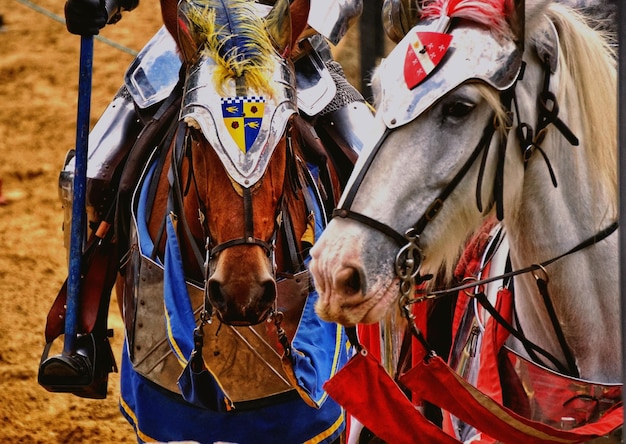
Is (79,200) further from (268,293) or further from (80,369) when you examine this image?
(268,293)

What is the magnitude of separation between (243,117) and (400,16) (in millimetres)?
518

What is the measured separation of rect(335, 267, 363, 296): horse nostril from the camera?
2.53 m

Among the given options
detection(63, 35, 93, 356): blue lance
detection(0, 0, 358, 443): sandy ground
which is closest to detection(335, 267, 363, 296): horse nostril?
detection(63, 35, 93, 356): blue lance

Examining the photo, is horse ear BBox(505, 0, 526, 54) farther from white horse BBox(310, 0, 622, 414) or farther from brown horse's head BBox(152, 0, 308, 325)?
brown horse's head BBox(152, 0, 308, 325)

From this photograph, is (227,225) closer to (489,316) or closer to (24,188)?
(489,316)

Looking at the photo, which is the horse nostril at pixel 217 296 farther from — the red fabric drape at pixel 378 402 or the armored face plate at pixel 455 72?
the armored face plate at pixel 455 72

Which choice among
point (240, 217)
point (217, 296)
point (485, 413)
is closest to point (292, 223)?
point (240, 217)

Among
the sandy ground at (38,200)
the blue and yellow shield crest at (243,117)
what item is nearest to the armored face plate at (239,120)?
the blue and yellow shield crest at (243,117)

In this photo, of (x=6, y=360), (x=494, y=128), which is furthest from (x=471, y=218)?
(x=6, y=360)

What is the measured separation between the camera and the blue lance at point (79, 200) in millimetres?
3842

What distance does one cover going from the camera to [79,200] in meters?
3.86

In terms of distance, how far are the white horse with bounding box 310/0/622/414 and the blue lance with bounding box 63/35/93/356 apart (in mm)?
1391

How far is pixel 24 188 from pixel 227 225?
5.66 m

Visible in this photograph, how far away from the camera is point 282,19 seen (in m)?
3.32
